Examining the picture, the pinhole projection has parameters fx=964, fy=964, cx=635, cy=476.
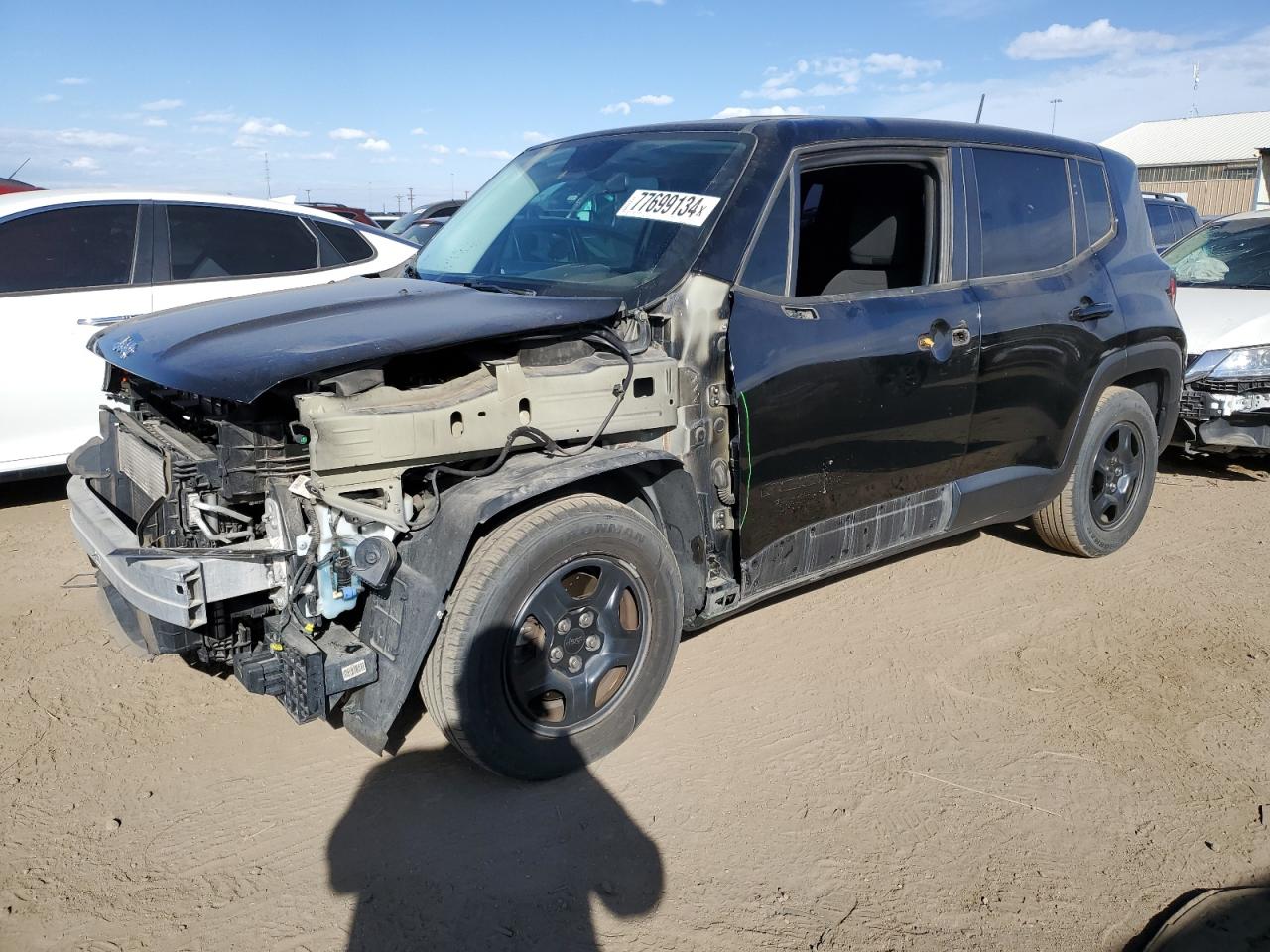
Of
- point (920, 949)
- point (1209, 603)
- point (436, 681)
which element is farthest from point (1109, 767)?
point (436, 681)

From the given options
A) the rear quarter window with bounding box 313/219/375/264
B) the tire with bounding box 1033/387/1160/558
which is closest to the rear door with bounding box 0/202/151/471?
the rear quarter window with bounding box 313/219/375/264

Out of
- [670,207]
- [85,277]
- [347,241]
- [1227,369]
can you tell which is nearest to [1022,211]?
[670,207]

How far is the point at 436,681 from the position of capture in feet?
9.29

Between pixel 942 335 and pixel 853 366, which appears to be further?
pixel 942 335

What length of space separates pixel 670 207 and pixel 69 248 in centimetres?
403

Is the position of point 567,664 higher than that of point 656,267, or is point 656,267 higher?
point 656,267

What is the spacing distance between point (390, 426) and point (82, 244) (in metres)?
4.11

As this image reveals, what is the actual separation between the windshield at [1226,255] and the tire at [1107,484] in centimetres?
274

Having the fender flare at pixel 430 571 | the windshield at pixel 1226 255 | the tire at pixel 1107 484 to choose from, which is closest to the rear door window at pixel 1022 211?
→ the tire at pixel 1107 484

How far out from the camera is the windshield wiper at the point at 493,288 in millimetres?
3526

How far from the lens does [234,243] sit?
614 centimetres

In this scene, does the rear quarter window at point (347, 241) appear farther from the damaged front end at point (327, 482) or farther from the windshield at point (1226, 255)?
the windshield at point (1226, 255)

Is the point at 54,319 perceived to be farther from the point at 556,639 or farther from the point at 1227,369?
the point at 1227,369

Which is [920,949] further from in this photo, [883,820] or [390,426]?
[390,426]
